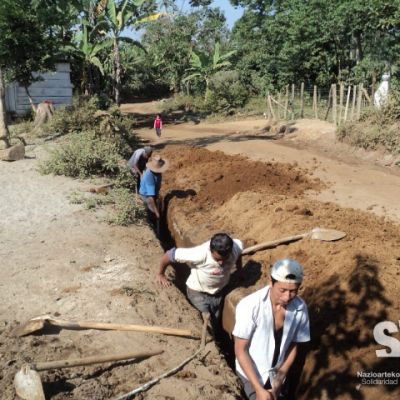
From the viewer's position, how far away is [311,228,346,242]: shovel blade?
659cm

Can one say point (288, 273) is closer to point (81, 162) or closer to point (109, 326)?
point (109, 326)

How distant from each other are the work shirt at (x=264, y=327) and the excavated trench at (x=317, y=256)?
4.27ft

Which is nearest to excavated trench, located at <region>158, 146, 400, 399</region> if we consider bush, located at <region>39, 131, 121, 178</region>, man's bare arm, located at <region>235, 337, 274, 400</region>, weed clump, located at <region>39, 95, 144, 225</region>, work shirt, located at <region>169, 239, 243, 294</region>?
work shirt, located at <region>169, 239, 243, 294</region>

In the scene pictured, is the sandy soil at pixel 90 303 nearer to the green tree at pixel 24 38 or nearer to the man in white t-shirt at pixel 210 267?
the man in white t-shirt at pixel 210 267

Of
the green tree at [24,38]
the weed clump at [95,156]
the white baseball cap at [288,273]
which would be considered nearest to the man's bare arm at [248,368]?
the white baseball cap at [288,273]

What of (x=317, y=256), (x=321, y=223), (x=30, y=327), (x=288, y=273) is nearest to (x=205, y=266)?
(x=317, y=256)

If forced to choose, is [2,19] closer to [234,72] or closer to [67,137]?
[67,137]

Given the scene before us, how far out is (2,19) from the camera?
52.1ft

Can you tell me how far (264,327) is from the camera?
3584 millimetres

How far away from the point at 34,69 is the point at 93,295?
14874 millimetres

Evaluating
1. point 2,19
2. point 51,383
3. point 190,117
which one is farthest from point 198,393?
point 190,117

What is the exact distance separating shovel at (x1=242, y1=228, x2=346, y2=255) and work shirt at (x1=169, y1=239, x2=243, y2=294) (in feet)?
4.07

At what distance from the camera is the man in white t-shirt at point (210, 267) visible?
5.05 m

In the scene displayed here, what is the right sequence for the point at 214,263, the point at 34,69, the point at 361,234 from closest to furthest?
the point at 214,263 < the point at 361,234 < the point at 34,69
